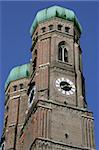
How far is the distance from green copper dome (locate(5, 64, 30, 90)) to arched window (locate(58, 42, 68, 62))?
879 cm

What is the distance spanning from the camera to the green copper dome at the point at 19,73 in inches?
2498

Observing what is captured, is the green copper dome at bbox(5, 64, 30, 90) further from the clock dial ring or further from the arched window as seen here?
the clock dial ring

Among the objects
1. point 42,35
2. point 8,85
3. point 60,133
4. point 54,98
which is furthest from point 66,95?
point 8,85

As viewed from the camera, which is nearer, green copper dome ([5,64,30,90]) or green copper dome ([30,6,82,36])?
green copper dome ([30,6,82,36])

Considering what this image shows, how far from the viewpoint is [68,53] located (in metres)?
55.1

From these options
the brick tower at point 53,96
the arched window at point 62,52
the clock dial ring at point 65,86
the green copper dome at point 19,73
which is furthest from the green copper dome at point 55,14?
the clock dial ring at point 65,86

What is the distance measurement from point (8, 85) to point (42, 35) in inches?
384

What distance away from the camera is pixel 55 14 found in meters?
58.4

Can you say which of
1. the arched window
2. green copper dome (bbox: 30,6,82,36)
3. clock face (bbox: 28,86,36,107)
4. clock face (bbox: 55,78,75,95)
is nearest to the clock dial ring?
clock face (bbox: 55,78,75,95)

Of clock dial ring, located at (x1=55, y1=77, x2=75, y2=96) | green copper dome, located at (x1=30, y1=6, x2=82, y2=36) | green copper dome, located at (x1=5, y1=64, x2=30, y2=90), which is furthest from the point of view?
green copper dome, located at (x1=5, y1=64, x2=30, y2=90)

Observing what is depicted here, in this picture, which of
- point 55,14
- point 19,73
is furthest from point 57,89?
point 19,73

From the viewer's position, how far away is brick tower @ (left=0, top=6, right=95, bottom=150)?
156 feet

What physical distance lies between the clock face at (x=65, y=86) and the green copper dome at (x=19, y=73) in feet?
39.1

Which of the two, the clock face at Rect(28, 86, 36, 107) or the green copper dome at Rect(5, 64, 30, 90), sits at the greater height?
the green copper dome at Rect(5, 64, 30, 90)
